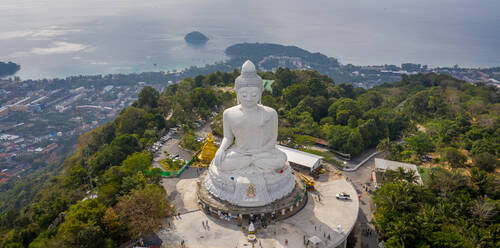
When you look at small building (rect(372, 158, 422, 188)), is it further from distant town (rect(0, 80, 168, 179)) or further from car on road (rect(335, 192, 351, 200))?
distant town (rect(0, 80, 168, 179))

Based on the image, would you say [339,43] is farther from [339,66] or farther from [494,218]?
[494,218]

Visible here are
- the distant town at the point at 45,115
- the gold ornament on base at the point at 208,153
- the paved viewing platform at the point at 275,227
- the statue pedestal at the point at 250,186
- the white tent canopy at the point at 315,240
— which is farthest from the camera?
the distant town at the point at 45,115

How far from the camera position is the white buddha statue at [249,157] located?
19109 mm

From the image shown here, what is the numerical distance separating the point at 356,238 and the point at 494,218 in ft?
26.4

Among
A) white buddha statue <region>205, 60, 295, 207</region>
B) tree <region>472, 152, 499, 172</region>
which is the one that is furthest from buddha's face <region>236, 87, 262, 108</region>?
tree <region>472, 152, 499, 172</region>

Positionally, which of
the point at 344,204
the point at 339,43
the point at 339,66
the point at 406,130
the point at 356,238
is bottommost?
the point at 356,238

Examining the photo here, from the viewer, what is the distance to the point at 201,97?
1614 inches

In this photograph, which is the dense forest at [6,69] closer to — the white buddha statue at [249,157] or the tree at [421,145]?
the white buddha statue at [249,157]

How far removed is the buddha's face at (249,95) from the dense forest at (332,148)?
782 cm

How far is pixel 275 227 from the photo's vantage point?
736 inches

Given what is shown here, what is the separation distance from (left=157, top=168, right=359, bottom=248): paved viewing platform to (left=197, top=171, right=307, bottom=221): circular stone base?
0.35 meters

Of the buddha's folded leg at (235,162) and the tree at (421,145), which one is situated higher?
the buddha's folded leg at (235,162)

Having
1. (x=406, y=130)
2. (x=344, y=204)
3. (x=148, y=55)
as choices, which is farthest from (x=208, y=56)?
(x=344, y=204)

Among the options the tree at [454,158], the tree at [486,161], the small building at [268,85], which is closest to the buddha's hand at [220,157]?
the tree at [454,158]
